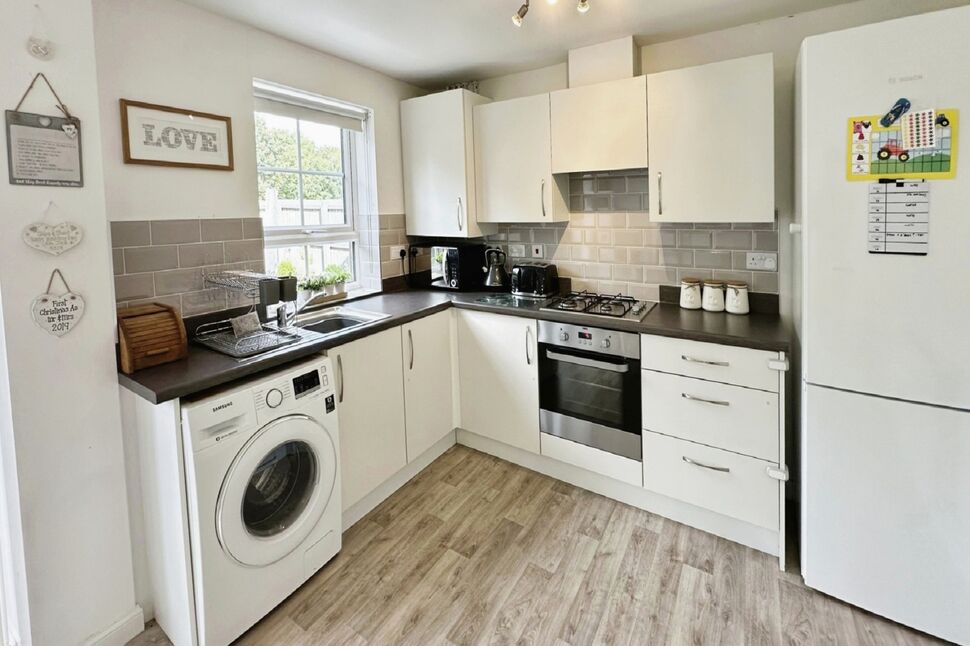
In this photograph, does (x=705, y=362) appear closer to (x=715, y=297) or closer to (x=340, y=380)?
(x=715, y=297)

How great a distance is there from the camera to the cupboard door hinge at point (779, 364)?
1.96 meters

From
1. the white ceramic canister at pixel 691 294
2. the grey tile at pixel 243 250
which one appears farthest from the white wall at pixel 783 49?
the grey tile at pixel 243 250

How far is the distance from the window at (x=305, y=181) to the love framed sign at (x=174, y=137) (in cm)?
27

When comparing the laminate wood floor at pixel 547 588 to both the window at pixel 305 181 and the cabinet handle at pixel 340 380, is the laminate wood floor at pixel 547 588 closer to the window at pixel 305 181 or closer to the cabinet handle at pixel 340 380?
the cabinet handle at pixel 340 380

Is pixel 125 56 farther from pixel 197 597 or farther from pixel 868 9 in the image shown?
pixel 868 9

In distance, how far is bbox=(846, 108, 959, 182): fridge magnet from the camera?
146cm

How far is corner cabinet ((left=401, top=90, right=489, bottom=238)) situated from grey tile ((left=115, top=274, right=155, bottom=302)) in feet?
5.45

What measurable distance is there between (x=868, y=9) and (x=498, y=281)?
221 cm

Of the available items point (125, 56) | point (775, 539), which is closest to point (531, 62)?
point (125, 56)

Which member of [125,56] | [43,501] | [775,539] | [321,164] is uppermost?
[125,56]

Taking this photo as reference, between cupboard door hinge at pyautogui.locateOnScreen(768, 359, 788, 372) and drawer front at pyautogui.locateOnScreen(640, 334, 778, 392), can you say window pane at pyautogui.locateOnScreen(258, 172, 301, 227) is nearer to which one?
drawer front at pyautogui.locateOnScreen(640, 334, 778, 392)

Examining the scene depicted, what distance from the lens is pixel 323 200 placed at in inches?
118

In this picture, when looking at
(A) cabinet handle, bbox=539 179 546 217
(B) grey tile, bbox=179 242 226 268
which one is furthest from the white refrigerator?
(B) grey tile, bbox=179 242 226 268

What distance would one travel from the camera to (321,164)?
2.97m
